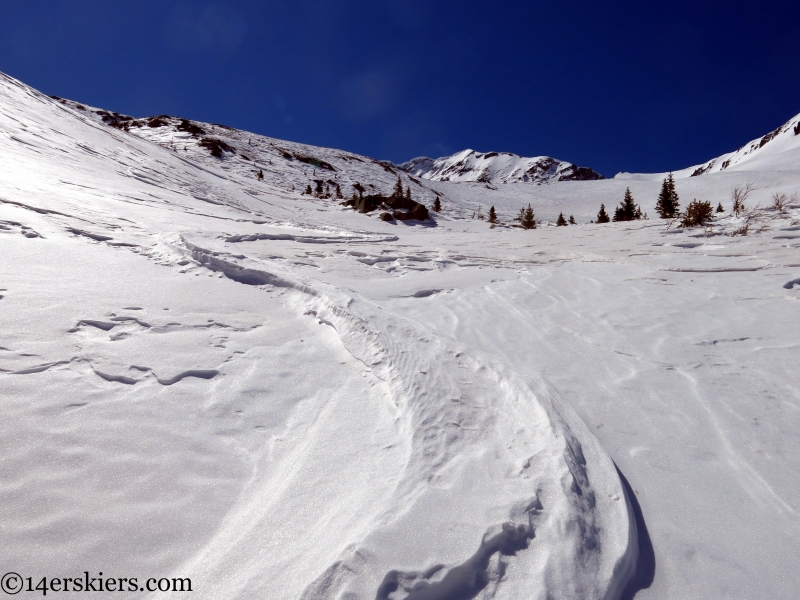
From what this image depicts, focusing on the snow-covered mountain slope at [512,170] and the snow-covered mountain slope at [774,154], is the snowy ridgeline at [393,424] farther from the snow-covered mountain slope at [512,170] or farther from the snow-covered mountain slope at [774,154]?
the snow-covered mountain slope at [512,170]

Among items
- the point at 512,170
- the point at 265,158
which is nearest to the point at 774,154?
the point at 265,158

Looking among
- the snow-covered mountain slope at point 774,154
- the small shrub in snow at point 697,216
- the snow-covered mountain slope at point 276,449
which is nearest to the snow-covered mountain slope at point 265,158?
the small shrub in snow at point 697,216

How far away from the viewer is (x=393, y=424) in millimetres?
1927

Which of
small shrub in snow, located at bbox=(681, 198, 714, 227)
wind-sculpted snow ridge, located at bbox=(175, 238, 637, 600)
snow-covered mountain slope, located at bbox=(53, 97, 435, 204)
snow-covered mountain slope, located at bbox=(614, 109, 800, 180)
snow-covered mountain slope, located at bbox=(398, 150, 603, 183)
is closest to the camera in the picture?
wind-sculpted snow ridge, located at bbox=(175, 238, 637, 600)

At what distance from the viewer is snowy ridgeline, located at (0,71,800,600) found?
4.07 feet

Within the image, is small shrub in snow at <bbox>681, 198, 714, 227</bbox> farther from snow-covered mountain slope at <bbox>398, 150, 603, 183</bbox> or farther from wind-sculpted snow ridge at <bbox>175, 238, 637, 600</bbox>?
snow-covered mountain slope at <bbox>398, 150, 603, 183</bbox>

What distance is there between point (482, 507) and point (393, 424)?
614 millimetres

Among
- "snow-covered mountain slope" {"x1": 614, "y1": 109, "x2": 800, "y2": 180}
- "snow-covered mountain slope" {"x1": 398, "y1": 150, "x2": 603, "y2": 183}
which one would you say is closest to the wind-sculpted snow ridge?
"snow-covered mountain slope" {"x1": 614, "y1": 109, "x2": 800, "y2": 180}

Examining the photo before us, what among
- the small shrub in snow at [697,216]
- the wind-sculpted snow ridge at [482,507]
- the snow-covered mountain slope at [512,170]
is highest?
the snow-covered mountain slope at [512,170]

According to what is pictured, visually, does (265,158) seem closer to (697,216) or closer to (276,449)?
(697,216)

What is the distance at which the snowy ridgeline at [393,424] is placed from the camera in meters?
1.24

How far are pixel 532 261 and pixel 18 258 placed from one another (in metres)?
5.21

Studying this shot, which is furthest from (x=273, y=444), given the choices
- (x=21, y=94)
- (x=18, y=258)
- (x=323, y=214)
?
(x=21, y=94)

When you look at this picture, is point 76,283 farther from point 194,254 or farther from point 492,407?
point 492,407
